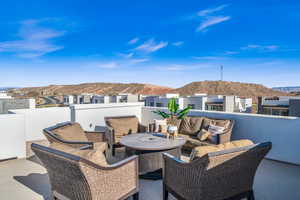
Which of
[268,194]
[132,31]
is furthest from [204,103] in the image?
[268,194]

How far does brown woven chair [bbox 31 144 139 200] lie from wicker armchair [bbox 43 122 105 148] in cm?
89

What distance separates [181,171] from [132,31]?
12583mm

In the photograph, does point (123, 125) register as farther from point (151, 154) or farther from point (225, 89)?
point (225, 89)

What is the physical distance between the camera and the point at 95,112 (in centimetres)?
603

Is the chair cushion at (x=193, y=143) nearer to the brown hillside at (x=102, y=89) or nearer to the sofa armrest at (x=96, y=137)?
the sofa armrest at (x=96, y=137)

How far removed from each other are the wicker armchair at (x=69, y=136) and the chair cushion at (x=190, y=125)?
1.97 metres

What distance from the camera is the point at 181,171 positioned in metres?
2.16

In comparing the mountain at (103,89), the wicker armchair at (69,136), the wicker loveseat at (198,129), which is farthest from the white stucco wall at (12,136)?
the mountain at (103,89)

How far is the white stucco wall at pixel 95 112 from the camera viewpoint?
5691 millimetres

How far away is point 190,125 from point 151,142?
1.72 meters

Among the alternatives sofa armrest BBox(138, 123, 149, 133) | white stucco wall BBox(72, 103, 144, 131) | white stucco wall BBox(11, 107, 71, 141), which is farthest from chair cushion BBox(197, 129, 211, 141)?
white stucco wall BBox(11, 107, 71, 141)

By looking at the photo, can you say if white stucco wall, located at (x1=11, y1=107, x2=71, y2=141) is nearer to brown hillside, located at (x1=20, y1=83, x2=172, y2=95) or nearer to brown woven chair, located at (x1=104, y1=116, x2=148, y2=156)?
brown woven chair, located at (x1=104, y1=116, x2=148, y2=156)

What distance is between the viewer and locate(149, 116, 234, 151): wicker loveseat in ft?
13.2

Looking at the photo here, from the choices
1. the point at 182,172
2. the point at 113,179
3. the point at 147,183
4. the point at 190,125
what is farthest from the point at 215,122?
the point at 113,179
